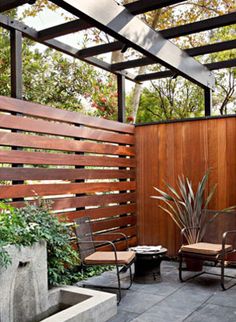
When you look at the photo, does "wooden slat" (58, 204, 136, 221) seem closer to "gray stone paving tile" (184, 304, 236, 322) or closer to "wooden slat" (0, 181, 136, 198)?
"wooden slat" (0, 181, 136, 198)

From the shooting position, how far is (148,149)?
6.27 meters

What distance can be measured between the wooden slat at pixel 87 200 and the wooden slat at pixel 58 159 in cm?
45

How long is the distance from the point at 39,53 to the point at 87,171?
3491mm

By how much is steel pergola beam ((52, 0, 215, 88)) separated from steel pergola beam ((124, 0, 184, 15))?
64 millimetres

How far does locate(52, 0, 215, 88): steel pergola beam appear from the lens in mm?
3389

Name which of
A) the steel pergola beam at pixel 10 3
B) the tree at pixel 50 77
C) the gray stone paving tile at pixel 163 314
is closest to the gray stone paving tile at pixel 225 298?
the gray stone paving tile at pixel 163 314

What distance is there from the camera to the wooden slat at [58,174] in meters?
4.05

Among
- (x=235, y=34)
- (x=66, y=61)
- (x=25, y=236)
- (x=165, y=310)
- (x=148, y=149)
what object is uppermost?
(x=235, y=34)

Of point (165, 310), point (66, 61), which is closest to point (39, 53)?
point (66, 61)

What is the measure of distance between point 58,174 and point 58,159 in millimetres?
186

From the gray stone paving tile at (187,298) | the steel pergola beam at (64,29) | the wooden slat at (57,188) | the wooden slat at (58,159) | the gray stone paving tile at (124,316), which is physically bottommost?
the gray stone paving tile at (124,316)

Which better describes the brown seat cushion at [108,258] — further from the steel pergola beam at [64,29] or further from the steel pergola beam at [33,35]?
the steel pergola beam at [33,35]

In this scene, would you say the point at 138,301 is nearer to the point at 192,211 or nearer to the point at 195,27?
the point at 192,211

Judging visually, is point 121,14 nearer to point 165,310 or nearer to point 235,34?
point 165,310
